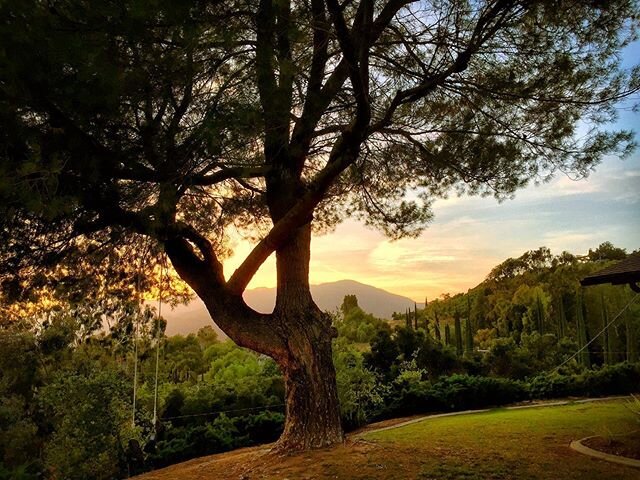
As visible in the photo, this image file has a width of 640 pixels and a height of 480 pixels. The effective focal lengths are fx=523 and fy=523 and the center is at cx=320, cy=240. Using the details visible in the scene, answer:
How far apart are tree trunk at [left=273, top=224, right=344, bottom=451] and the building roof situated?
3916 millimetres

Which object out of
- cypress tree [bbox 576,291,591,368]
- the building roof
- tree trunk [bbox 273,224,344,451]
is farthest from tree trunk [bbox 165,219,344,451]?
cypress tree [bbox 576,291,591,368]

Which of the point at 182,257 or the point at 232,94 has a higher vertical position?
the point at 232,94

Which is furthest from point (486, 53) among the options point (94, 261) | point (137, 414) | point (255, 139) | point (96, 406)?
point (137, 414)

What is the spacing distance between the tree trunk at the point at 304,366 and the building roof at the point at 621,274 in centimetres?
392

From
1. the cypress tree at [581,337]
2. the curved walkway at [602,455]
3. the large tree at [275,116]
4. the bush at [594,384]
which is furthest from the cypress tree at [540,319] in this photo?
the curved walkway at [602,455]

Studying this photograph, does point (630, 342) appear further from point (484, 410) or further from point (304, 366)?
point (304, 366)

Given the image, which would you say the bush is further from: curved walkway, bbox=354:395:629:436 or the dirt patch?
the dirt patch

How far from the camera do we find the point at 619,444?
Result: 5.13m

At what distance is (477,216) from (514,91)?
6.98 meters

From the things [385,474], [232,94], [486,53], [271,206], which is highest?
[486,53]

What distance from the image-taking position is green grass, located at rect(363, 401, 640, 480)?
4.33 metres

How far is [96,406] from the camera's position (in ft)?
22.0

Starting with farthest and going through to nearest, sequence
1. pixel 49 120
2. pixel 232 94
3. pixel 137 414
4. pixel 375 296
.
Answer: pixel 375 296, pixel 137 414, pixel 232 94, pixel 49 120

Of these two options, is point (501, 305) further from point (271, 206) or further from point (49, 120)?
point (49, 120)
